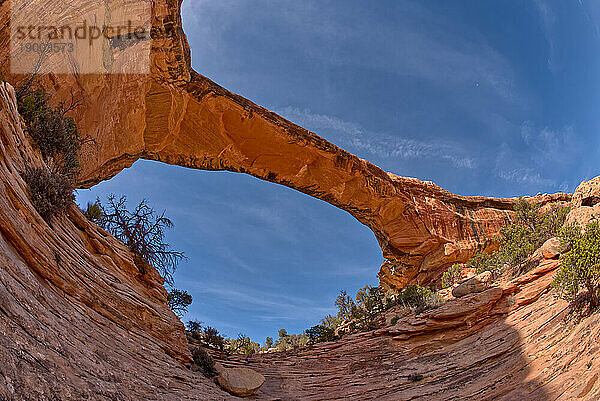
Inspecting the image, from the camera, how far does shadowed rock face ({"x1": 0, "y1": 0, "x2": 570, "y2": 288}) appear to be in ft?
41.8

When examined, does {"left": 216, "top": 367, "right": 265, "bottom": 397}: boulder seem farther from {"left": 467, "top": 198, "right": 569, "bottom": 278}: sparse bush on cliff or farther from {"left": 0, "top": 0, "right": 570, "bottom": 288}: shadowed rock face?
{"left": 467, "top": 198, "right": 569, "bottom": 278}: sparse bush on cliff

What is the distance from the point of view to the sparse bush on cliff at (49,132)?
846cm

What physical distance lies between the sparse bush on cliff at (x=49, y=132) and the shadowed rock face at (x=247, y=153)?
133cm

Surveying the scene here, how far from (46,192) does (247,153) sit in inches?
544

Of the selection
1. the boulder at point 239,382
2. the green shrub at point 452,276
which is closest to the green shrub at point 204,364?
the boulder at point 239,382

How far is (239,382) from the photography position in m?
10.2

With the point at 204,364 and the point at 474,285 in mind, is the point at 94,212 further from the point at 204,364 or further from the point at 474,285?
the point at 474,285

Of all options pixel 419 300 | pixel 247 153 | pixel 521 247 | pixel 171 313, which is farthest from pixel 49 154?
pixel 521 247

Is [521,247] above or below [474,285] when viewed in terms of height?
above

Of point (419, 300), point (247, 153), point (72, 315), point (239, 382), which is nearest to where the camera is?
point (72, 315)

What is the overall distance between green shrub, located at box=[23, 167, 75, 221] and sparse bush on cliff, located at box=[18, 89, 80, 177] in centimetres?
130

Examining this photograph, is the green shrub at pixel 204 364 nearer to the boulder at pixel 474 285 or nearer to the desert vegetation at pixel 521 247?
the boulder at pixel 474 285

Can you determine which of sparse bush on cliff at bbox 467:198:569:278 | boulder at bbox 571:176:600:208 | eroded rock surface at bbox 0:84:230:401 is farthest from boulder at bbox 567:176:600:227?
eroded rock surface at bbox 0:84:230:401

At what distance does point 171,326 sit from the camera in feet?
32.8
